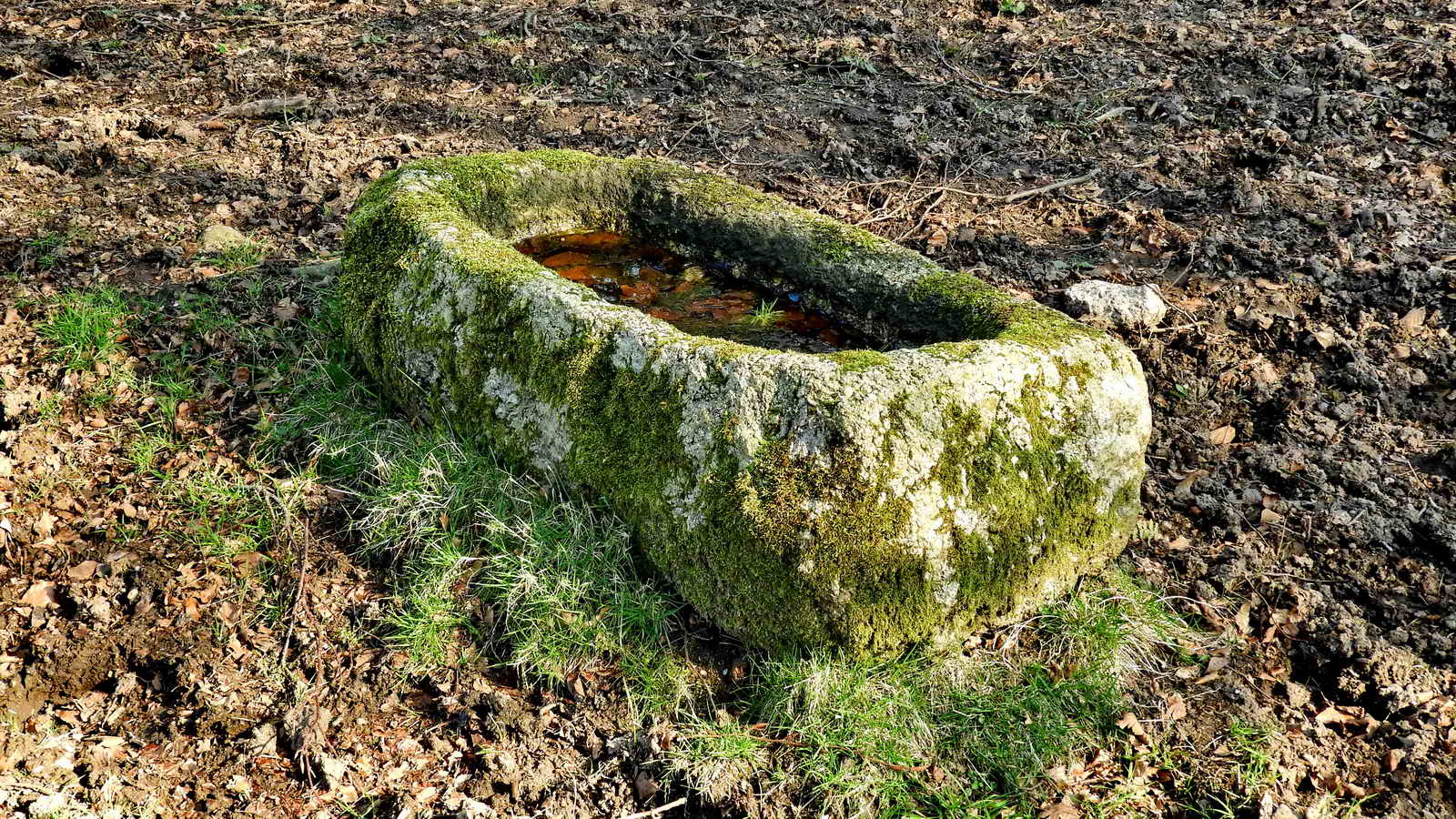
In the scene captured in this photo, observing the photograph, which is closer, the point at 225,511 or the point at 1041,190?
the point at 225,511

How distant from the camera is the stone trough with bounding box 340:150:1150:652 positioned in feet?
9.89

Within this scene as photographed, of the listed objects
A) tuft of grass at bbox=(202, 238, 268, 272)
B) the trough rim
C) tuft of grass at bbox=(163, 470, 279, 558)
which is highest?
the trough rim

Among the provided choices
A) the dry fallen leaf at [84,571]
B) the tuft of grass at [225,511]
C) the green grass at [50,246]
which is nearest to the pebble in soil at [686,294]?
the tuft of grass at [225,511]

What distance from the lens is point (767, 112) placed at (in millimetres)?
6875

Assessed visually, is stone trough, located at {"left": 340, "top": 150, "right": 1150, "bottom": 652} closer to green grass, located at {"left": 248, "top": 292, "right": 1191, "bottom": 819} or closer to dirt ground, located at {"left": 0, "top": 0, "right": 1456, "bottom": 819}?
green grass, located at {"left": 248, "top": 292, "right": 1191, "bottom": 819}

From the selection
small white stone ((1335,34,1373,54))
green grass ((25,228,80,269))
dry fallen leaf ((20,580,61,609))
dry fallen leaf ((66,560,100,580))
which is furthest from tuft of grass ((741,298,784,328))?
small white stone ((1335,34,1373,54))

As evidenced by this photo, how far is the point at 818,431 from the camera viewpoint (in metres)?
3.02

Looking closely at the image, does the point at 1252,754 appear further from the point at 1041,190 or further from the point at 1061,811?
the point at 1041,190

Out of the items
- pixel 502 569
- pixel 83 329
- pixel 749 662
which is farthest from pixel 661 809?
pixel 83 329

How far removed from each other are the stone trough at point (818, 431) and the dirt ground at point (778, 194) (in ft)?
2.05

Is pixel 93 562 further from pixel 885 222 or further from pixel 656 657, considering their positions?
pixel 885 222

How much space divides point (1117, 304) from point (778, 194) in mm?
2152

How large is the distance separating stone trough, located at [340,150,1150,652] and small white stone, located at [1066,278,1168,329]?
1.16 meters

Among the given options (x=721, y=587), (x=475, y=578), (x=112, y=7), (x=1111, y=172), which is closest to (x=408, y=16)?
(x=112, y=7)
